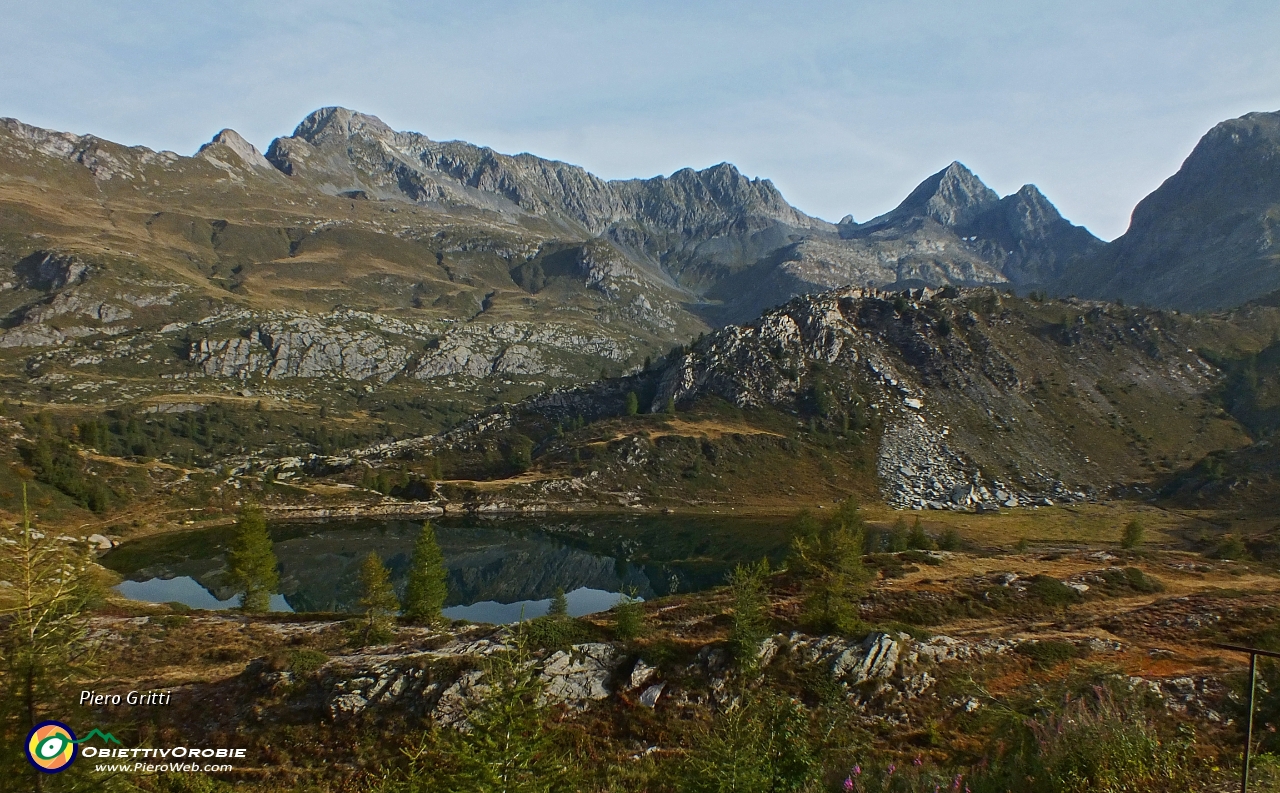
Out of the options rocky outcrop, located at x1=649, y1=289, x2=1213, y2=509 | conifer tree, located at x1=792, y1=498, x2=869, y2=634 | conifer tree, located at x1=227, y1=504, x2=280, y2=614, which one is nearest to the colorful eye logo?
conifer tree, located at x1=792, y1=498, x2=869, y2=634

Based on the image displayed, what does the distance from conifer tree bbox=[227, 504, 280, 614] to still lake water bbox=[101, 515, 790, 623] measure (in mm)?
11091

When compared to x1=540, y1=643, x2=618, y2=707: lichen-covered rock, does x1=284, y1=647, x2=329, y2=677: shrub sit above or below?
above

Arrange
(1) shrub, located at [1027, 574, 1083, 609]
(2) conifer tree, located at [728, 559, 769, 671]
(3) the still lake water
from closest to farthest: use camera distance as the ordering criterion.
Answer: (2) conifer tree, located at [728, 559, 769, 671], (1) shrub, located at [1027, 574, 1083, 609], (3) the still lake water

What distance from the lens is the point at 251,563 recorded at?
5509 cm

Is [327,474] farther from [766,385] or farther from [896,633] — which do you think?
[896,633]

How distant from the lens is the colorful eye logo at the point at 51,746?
7785 mm

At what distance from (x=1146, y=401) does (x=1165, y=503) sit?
5095 cm

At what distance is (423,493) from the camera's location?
464ft

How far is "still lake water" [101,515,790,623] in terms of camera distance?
245ft

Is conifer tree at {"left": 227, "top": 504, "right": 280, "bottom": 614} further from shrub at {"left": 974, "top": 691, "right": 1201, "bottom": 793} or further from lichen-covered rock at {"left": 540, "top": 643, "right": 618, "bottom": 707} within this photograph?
shrub at {"left": 974, "top": 691, "right": 1201, "bottom": 793}

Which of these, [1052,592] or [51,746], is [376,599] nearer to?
[51,746]

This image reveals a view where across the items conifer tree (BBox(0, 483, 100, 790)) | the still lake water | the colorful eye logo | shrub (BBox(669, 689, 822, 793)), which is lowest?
the still lake water

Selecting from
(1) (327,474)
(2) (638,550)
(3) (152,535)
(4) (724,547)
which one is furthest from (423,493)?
(4) (724,547)

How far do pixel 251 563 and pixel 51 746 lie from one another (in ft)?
182
